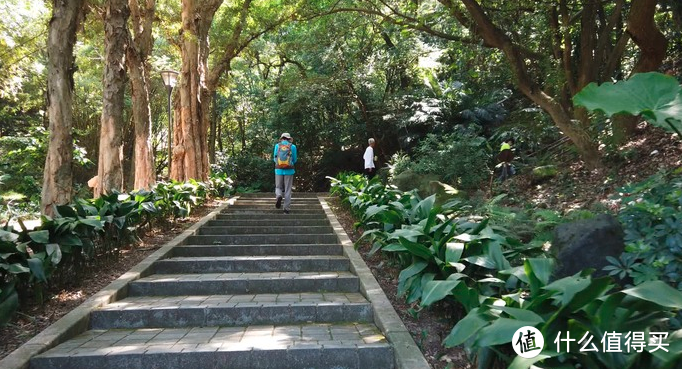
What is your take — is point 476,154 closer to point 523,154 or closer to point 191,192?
point 523,154

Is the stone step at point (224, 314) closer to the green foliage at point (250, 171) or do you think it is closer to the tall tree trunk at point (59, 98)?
the tall tree trunk at point (59, 98)

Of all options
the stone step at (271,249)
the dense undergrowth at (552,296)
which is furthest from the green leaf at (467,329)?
the stone step at (271,249)

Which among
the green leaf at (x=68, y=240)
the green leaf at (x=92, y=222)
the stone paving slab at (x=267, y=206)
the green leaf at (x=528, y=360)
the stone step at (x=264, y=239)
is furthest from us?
the stone paving slab at (x=267, y=206)

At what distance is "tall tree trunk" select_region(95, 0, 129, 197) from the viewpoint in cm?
668

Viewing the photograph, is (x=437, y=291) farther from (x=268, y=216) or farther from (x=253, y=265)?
(x=268, y=216)

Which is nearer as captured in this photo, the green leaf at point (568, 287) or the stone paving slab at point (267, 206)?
the green leaf at point (568, 287)

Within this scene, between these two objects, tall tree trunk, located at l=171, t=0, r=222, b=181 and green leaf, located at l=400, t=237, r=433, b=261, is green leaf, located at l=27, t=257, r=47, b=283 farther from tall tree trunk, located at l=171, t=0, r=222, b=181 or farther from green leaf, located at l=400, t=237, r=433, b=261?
tall tree trunk, located at l=171, t=0, r=222, b=181

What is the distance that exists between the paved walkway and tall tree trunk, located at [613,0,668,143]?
201 inches

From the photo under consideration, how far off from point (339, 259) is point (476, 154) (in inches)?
222

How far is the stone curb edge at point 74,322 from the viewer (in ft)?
10.3

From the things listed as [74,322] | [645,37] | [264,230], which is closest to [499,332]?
[74,322]

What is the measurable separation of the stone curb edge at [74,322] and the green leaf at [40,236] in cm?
64

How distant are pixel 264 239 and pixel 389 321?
384 cm

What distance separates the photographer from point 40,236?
12.7 feet
